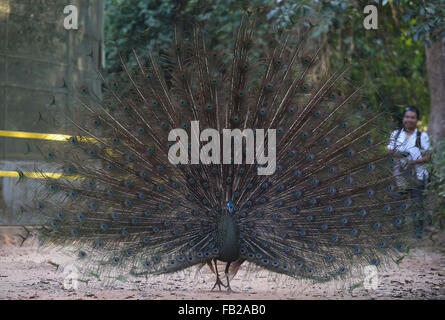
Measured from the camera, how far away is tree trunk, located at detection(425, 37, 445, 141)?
11.6 m

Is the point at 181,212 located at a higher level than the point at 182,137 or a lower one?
lower

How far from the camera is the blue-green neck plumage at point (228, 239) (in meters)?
5.95

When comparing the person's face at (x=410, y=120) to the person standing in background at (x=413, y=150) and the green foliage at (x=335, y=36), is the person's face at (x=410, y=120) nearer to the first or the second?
the person standing in background at (x=413, y=150)

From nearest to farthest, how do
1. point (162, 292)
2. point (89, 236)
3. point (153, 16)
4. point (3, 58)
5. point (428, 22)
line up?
point (89, 236), point (162, 292), point (428, 22), point (3, 58), point (153, 16)

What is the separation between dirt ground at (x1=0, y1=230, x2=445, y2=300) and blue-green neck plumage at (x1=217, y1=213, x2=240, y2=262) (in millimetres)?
421

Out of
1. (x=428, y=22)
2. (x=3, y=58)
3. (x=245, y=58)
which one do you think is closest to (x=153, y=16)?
(x=3, y=58)

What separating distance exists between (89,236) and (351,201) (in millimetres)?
2610

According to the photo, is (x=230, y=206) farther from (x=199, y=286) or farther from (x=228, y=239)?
(x=199, y=286)

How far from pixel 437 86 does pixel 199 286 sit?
6.99m

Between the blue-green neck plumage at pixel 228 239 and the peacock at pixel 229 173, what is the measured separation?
14 mm

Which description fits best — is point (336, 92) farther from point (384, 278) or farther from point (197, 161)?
point (384, 278)

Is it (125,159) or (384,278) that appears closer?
(125,159)

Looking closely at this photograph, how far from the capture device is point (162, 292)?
6609 millimetres

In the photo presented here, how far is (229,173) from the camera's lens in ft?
20.2
